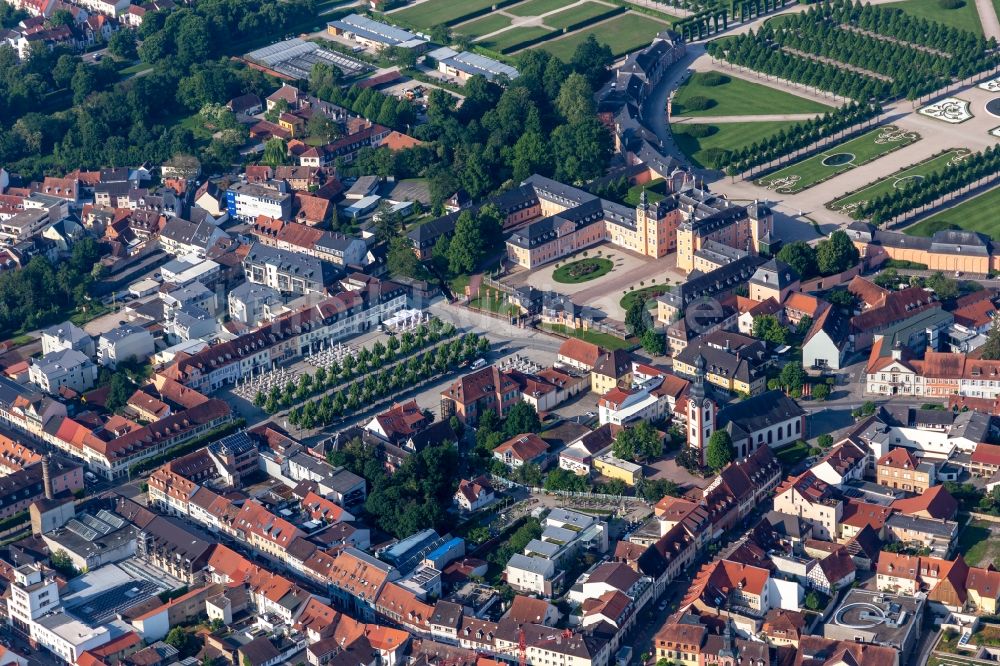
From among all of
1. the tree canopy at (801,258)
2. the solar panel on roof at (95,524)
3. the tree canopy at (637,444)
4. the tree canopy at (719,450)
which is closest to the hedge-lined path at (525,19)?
the tree canopy at (801,258)

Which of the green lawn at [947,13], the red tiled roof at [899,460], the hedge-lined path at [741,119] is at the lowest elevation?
the hedge-lined path at [741,119]

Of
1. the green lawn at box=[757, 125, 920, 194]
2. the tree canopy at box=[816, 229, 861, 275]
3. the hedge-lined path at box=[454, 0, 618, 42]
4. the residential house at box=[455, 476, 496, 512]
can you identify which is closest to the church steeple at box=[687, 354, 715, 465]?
the residential house at box=[455, 476, 496, 512]

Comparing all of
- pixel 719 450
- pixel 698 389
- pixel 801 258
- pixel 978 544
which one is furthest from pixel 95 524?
pixel 801 258

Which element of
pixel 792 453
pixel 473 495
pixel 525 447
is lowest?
pixel 792 453

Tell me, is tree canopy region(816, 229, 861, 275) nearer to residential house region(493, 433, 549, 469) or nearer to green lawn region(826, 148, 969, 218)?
green lawn region(826, 148, 969, 218)

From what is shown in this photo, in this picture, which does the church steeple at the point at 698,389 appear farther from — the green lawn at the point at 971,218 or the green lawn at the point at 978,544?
the green lawn at the point at 971,218

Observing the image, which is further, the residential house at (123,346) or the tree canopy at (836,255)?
the tree canopy at (836,255)

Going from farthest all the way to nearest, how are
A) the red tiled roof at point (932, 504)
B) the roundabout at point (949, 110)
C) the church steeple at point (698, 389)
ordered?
the roundabout at point (949, 110) < the church steeple at point (698, 389) < the red tiled roof at point (932, 504)

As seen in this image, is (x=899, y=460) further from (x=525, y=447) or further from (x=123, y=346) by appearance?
(x=123, y=346)
